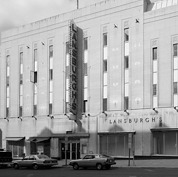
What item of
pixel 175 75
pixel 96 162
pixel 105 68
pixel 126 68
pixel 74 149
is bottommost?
pixel 74 149

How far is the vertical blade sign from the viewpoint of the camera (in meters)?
52.8

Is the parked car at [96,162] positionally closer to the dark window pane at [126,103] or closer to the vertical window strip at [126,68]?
the dark window pane at [126,103]

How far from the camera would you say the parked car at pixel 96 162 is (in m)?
38.4

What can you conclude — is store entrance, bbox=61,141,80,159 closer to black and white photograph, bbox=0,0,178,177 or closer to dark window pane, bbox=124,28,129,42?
black and white photograph, bbox=0,0,178,177

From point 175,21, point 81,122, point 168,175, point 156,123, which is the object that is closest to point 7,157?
point 81,122

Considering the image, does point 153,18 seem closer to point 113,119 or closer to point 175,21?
point 175,21

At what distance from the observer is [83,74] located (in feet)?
175

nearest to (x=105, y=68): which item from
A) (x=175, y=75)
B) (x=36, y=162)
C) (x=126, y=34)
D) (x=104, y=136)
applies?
(x=126, y=34)

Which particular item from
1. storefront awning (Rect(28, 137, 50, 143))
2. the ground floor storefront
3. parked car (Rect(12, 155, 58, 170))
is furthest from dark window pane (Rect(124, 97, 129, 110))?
storefront awning (Rect(28, 137, 50, 143))

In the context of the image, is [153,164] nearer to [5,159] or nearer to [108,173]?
[108,173]

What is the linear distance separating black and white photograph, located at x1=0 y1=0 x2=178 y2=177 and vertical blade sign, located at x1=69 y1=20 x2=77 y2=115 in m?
0.13

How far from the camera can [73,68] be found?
53.1m

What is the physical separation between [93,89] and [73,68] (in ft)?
12.3

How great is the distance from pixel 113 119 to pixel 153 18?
41.1 ft
